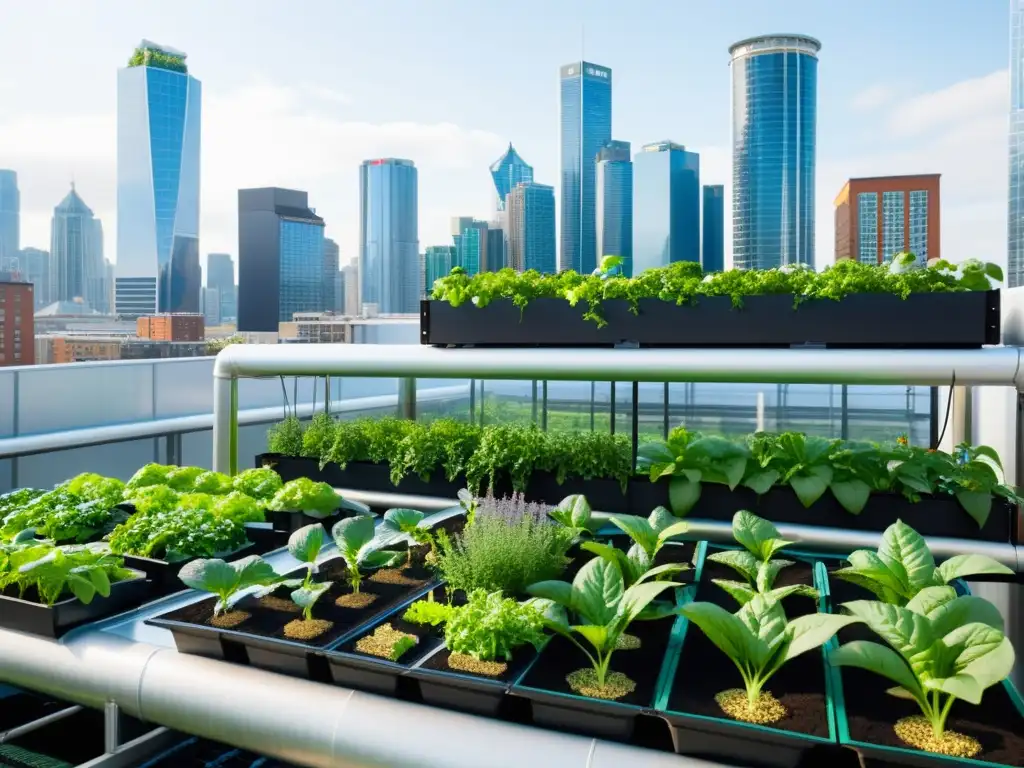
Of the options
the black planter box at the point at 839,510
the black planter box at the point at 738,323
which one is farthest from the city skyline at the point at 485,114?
the black planter box at the point at 839,510

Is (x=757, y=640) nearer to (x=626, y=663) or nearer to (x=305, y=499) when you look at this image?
(x=626, y=663)

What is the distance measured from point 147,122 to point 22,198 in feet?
63.1

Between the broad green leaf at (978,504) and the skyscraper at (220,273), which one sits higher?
the skyscraper at (220,273)

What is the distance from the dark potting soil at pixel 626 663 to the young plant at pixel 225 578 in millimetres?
644

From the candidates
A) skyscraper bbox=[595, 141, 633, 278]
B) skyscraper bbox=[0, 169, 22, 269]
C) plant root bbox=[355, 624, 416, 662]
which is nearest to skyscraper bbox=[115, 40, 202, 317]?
skyscraper bbox=[0, 169, 22, 269]

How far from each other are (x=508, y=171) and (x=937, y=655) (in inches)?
2944

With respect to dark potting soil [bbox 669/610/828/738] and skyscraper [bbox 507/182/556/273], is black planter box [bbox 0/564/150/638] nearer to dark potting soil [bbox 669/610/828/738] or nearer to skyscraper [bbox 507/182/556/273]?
dark potting soil [bbox 669/610/828/738]

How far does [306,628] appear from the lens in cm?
150

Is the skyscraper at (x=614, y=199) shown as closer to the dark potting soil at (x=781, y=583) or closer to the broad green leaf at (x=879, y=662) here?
the dark potting soil at (x=781, y=583)

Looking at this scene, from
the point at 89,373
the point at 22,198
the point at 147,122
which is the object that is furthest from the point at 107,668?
the point at 22,198

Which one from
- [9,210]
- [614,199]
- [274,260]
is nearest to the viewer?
[614,199]

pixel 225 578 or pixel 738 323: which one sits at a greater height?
pixel 738 323

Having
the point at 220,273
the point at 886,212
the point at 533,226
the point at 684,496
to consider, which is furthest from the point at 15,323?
the point at 220,273

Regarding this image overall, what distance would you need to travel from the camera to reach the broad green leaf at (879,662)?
1130 mm
